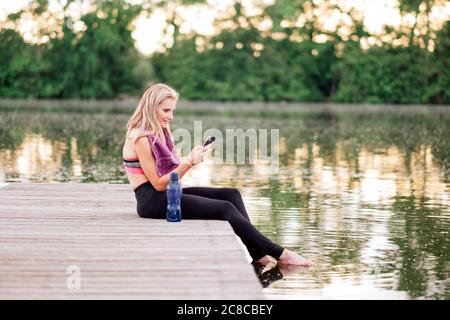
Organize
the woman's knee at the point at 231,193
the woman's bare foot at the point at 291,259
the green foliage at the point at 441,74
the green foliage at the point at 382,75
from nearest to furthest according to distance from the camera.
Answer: the woman's bare foot at the point at 291,259, the woman's knee at the point at 231,193, the green foliage at the point at 441,74, the green foliage at the point at 382,75

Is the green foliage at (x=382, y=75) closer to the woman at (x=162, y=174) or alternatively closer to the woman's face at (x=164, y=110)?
the woman at (x=162, y=174)

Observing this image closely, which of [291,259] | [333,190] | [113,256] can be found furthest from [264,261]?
[333,190]

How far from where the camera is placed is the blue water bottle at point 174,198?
6734 millimetres

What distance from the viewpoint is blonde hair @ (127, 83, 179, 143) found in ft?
22.3

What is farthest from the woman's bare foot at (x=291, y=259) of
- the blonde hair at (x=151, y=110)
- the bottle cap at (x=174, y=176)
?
the blonde hair at (x=151, y=110)

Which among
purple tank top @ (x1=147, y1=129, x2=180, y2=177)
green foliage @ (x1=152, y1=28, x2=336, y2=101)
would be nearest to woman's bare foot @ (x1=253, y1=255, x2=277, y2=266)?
purple tank top @ (x1=147, y1=129, x2=180, y2=177)

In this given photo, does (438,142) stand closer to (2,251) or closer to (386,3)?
(2,251)

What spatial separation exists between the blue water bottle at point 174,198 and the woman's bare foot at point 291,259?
2.76 ft

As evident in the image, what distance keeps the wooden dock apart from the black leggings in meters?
0.09

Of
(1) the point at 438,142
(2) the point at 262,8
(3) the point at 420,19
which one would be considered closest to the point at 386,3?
(3) the point at 420,19

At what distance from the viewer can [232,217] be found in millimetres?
6852

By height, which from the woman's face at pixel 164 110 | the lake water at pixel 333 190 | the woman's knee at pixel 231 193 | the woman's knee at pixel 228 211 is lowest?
the lake water at pixel 333 190

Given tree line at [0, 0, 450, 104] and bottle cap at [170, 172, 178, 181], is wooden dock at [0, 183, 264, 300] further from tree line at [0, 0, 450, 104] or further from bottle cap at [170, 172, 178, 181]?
tree line at [0, 0, 450, 104]
